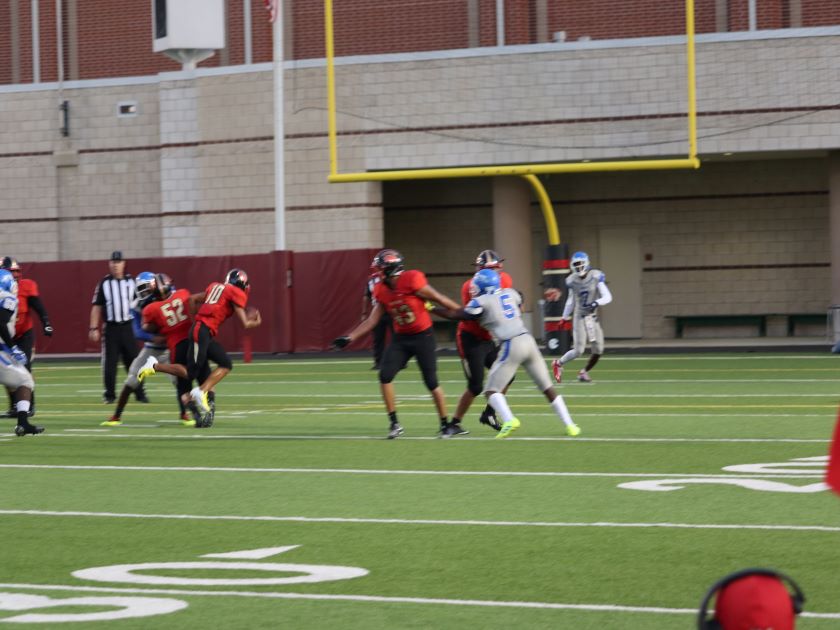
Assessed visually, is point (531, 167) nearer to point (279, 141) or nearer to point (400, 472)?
point (279, 141)

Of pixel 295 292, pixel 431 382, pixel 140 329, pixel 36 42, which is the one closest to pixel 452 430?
pixel 431 382

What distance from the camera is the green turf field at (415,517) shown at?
738 cm

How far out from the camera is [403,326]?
1527 centimetres

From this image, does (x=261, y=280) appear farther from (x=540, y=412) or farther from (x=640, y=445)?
(x=640, y=445)

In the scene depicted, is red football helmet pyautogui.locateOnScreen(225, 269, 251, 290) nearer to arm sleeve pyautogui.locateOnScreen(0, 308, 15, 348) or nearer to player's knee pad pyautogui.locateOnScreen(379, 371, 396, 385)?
arm sleeve pyautogui.locateOnScreen(0, 308, 15, 348)

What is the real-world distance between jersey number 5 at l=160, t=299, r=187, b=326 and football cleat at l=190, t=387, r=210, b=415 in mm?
990

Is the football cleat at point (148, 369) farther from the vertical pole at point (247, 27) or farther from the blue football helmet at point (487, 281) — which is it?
the vertical pole at point (247, 27)

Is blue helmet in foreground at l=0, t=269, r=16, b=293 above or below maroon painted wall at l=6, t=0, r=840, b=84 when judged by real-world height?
below

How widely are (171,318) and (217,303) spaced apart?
22.6 inches

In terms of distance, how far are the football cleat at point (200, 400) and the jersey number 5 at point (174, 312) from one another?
99cm

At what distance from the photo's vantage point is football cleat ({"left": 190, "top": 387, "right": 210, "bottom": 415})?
55.2 feet

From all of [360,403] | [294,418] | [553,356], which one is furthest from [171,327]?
[553,356]

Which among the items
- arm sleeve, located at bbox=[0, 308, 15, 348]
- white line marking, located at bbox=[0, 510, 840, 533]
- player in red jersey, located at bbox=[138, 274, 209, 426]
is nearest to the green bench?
player in red jersey, located at bbox=[138, 274, 209, 426]

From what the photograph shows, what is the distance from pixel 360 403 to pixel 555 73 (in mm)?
14472
